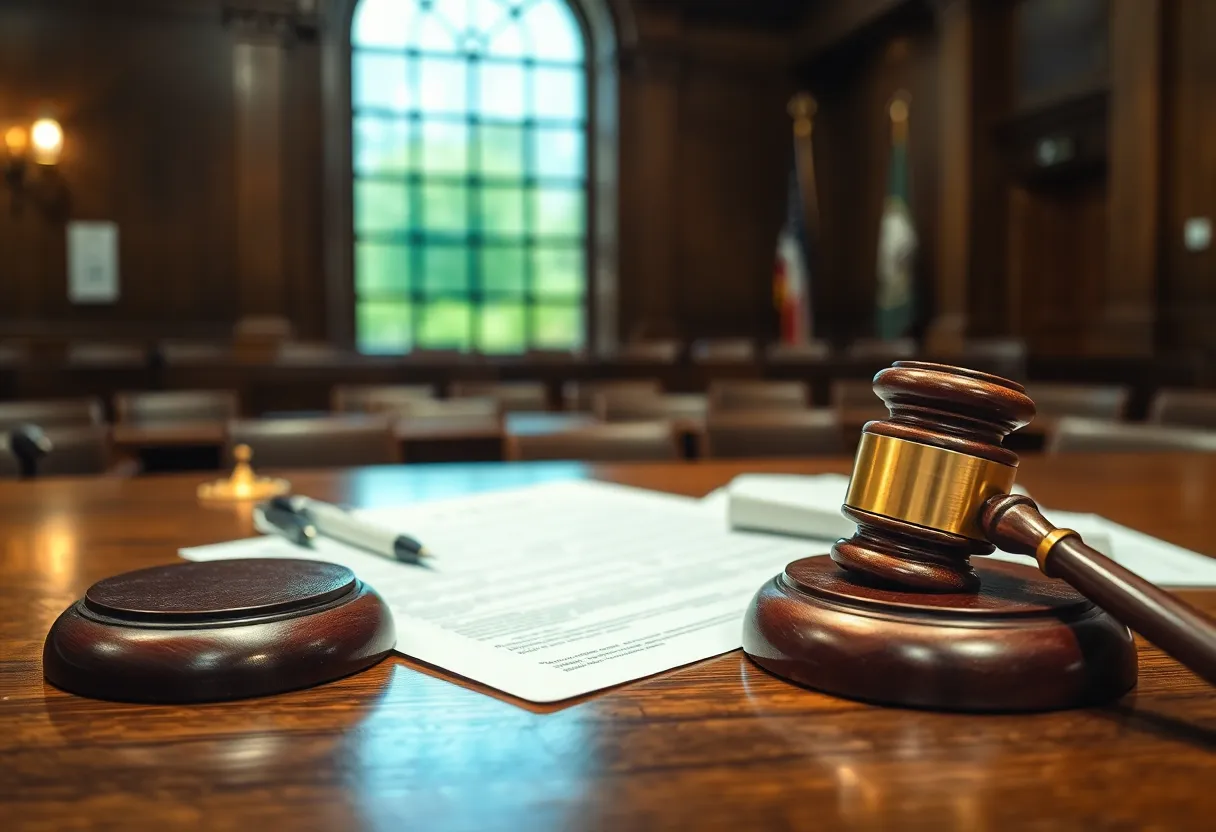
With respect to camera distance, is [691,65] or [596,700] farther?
[691,65]

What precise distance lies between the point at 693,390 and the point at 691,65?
6.37 metres

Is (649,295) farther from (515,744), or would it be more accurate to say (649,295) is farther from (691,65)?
(515,744)

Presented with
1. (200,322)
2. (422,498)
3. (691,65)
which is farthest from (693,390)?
(691,65)

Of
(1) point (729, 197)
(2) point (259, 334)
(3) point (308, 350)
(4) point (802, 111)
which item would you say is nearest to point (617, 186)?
(1) point (729, 197)

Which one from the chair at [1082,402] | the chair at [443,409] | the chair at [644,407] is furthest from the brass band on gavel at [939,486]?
the chair at [1082,402]

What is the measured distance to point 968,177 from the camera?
28.1ft

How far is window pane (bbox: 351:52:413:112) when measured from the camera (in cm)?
1013

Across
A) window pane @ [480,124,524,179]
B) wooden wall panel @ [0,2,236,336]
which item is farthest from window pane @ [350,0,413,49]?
wooden wall panel @ [0,2,236,336]

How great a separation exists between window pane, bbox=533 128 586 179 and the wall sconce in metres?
4.42

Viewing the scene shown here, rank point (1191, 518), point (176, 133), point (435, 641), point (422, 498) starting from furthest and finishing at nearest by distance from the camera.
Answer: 1. point (176, 133)
2. point (422, 498)
3. point (1191, 518)
4. point (435, 641)

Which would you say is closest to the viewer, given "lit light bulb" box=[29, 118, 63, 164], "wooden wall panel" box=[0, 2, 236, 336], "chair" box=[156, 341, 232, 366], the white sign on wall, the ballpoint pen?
the ballpoint pen

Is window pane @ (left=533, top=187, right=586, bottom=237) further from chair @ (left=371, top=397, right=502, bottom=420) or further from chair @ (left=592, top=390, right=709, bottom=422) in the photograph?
chair @ (left=592, top=390, right=709, bottom=422)

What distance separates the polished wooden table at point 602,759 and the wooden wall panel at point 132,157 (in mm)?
9476

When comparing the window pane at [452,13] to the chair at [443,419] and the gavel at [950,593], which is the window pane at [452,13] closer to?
the chair at [443,419]
